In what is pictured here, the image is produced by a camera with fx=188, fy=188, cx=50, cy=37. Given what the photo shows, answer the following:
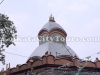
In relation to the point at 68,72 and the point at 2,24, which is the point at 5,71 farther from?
the point at 2,24

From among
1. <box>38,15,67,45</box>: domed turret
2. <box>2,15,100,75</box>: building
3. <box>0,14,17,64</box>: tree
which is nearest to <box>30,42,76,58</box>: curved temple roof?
<box>2,15,100,75</box>: building

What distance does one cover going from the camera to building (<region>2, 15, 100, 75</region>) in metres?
14.0

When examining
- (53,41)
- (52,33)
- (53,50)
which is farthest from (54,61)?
(52,33)

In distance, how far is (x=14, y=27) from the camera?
1000 cm

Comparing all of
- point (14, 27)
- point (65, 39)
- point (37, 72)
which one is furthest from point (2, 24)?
point (65, 39)

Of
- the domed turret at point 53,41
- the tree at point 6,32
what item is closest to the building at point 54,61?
the domed turret at point 53,41

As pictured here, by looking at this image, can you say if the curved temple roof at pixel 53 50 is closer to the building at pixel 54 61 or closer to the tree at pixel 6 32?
the building at pixel 54 61

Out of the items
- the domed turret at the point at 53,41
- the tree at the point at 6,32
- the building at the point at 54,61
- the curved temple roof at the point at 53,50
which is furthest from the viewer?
the domed turret at the point at 53,41

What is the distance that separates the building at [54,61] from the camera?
46.0 feet

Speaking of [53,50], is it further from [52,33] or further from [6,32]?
[6,32]

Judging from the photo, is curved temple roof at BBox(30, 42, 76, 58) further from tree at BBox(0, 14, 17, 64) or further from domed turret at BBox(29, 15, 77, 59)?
tree at BBox(0, 14, 17, 64)

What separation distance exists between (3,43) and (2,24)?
0.99 m

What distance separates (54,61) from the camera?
46.8ft

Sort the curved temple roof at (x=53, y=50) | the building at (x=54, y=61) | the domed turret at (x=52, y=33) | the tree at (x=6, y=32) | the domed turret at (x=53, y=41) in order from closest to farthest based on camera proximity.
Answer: the tree at (x=6, y=32) < the building at (x=54, y=61) < the curved temple roof at (x=53, y=50) < the domed turret at (x=53, y=41) < the domed turret at (x=52, y=33)
